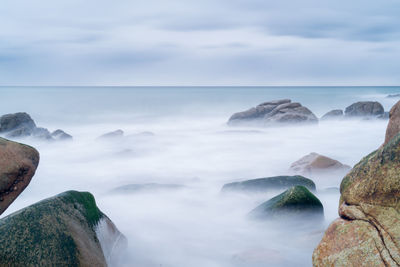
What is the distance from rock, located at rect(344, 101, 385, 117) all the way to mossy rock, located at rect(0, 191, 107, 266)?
25.2 m

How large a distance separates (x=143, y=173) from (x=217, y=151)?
4252mm

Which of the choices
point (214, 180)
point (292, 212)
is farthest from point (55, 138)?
point (292, 212)

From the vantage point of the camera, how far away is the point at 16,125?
59.9ft

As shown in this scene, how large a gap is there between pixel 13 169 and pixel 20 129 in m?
14.8

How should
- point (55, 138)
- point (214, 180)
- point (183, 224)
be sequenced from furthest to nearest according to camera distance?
point (55, 138)
point (214, 180)
point (183, 224)

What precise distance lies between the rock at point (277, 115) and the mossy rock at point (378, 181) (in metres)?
19.0

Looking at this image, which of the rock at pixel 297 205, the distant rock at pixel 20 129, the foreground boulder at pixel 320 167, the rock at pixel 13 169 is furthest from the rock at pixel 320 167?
the distant rock at pixel 20 129

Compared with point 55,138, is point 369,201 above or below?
above

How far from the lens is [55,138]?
17.8 m

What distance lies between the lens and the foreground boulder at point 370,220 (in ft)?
9.99

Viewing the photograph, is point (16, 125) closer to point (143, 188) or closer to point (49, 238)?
point (143, 188)

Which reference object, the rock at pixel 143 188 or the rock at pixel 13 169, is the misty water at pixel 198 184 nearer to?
the rock at pixel 143 188

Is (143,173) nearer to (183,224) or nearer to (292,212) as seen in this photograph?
(183,224)

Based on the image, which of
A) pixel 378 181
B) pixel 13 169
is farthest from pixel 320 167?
pixel 13 169
